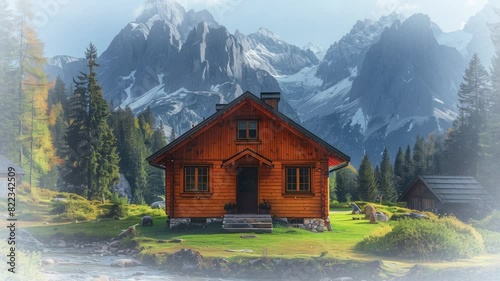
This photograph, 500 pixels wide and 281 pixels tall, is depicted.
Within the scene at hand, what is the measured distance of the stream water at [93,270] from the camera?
1418 cm

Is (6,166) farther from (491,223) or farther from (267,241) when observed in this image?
(491,223)

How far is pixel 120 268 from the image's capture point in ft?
51.2

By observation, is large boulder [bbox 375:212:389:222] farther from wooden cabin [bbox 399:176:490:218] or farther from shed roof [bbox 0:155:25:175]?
shed roof [bbox 0:155:25:175]

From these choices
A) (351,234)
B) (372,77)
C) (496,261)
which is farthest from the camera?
(372,77)

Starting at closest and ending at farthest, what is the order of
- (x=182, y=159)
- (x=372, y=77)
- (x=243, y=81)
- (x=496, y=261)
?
(x=496, y=261), (x=182, y=159), (x=243, y=81), (x=372, y=77)

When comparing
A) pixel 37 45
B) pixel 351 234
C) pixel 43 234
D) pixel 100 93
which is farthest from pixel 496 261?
pixel 100 93

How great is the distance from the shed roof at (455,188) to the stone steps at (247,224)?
8471mm

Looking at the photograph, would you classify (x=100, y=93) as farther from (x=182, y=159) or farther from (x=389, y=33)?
(x=389, y=33)

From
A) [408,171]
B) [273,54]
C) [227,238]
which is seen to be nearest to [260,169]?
[227,238]

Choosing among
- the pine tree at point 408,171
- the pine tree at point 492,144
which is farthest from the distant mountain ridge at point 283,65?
the pine tree at point 492,144

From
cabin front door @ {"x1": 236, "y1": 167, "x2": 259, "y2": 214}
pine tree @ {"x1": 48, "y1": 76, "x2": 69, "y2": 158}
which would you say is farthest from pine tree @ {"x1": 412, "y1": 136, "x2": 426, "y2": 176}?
Result: pine tree @ {"x1": 48, "y1": 76, "x2": 69, "y2": 158}

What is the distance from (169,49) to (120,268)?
15.8 metres

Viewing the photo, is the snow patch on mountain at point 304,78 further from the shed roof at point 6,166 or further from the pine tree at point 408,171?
the shed roof at point 6,166

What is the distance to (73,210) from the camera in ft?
87.8
